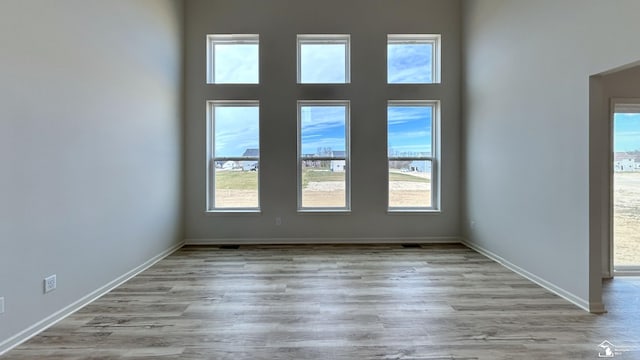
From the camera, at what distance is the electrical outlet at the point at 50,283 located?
2543 mm

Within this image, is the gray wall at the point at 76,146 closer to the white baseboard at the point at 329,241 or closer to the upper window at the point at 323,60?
the white baseboard at the point at 329,241

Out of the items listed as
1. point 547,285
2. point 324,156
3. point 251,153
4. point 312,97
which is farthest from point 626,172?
point 251,153

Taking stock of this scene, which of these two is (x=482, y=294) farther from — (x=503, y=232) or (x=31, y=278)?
(x=31, y=278)

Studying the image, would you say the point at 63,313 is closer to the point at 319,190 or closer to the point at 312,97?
the point at 319,190

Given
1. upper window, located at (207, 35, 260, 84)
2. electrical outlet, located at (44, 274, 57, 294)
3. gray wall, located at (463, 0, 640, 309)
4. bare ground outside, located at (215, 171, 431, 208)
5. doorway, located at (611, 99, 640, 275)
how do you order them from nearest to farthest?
electrical outlet, located at (44, 274, 57, 294) < gray wall, located at (463, 0, 640, 309) < doorway, located at (611, 99, 640, 275) < upper window, located at (207, 35, 260, 84) < bare ground outside, located at (215, 171, 431, 208)

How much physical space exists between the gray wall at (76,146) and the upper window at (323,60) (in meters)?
A: 2.06

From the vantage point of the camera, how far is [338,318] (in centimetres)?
271

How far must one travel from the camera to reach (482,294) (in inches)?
126

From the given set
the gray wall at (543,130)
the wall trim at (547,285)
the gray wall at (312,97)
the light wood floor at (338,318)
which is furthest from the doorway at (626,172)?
the gray wall at (312,97)

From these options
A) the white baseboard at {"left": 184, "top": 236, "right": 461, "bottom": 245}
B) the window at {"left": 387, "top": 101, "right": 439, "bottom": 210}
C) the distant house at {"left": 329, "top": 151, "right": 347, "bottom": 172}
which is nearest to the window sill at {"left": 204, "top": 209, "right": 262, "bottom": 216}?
the white baseboard at {"left": 184, "top": 236, "right": 461, "bottom": 245}

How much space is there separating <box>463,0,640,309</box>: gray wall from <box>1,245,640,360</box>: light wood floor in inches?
17.1

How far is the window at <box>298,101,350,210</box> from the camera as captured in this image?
17.7 feet

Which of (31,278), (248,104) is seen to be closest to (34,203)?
(31,278)

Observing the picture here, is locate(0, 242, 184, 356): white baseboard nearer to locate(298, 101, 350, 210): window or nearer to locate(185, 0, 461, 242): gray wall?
locate(185, 0, 461, 242): gray wall
